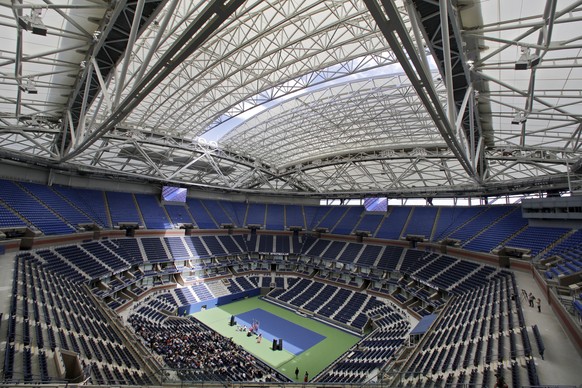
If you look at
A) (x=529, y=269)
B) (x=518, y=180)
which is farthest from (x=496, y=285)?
(x=518, y=180)

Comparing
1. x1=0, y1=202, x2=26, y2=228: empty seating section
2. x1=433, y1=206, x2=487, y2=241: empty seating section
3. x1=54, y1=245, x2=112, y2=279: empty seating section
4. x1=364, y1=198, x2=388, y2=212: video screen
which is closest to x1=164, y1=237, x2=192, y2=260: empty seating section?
x1=54, y1=245, x2=112, y2=279: empty seating section

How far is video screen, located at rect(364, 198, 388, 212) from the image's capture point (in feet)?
157

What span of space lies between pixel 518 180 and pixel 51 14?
36.4 m

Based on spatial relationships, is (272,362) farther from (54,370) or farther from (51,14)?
(51,14)

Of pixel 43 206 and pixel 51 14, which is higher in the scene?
pixel 51 14

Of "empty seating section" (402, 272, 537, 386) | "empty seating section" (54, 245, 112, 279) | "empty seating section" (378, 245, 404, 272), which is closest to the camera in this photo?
"empty seating section" (402, 272, 537, 386)

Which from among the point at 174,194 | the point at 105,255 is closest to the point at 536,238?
the point at 105,255

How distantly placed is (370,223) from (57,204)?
136 ft

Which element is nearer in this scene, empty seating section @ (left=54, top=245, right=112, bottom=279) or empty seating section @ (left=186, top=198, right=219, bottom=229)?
empty seating section @ (left=54, top=245, right=112, bottom=279)

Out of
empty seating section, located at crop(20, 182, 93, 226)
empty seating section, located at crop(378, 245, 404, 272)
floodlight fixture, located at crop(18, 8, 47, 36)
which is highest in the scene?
floodlight fixture, located at crop(18, 8, 47, 36)

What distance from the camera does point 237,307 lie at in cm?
3616

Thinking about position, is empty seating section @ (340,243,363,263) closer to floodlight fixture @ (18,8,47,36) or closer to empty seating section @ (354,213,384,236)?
empty seating section @ (354,213,384,236)

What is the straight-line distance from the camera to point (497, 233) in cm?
3155

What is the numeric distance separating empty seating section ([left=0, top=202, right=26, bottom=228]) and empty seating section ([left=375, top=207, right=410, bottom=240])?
41.3 metres
